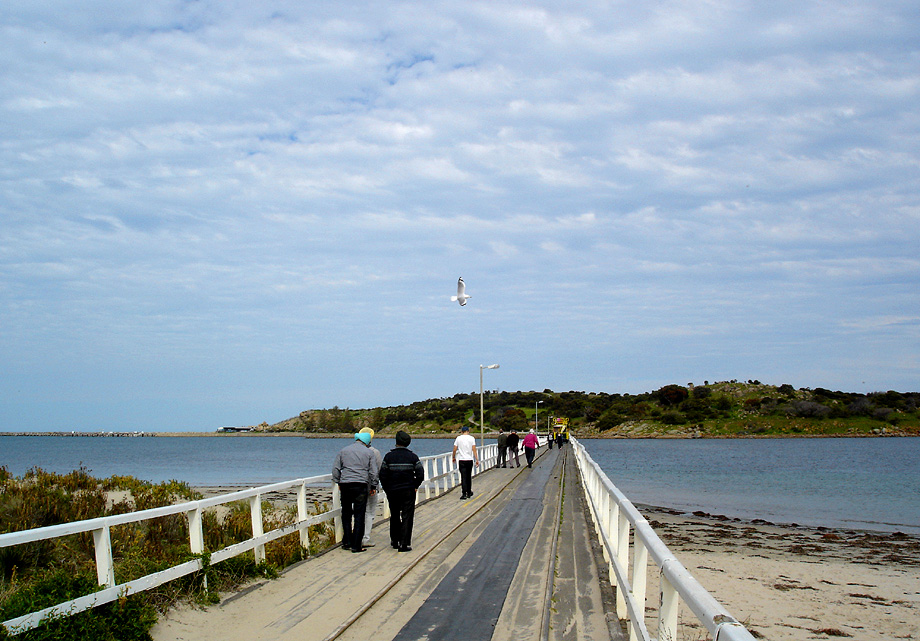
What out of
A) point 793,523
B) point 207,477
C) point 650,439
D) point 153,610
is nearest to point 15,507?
point 153,610

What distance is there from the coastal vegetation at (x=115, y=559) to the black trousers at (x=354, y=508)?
0.55 metres

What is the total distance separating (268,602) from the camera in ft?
24.7

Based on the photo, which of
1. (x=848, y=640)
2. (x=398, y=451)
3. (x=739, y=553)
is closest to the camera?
(x=848, y=640)

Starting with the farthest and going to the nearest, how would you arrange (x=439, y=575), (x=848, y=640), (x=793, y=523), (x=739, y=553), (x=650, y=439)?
(x=650, y=439) → (x=793, y=523) → (x=739, y=553) → (x=848, y=640) → (x=439, y=575)

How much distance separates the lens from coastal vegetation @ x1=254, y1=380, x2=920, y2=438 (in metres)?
150

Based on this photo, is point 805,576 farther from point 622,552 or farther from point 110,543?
point 110,543

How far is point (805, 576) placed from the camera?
52.6 ft

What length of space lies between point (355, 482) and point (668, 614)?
7223 millimetres

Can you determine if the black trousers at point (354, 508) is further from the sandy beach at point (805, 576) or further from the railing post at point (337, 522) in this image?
the sandy beach at point (805, 576)

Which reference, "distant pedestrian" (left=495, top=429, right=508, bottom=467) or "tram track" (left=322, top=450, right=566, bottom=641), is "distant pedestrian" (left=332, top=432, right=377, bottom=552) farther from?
"distant pedestrian" (left=495, top=429, right=508, bottom=467)

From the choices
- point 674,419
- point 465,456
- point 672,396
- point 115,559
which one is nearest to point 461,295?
point 465,456

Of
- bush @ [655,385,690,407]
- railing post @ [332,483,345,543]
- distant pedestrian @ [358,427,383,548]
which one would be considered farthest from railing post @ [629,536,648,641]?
bush @ [655,385,690,407]

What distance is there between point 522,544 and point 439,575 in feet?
8.71

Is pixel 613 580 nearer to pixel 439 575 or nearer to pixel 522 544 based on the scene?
pixel 439 575
